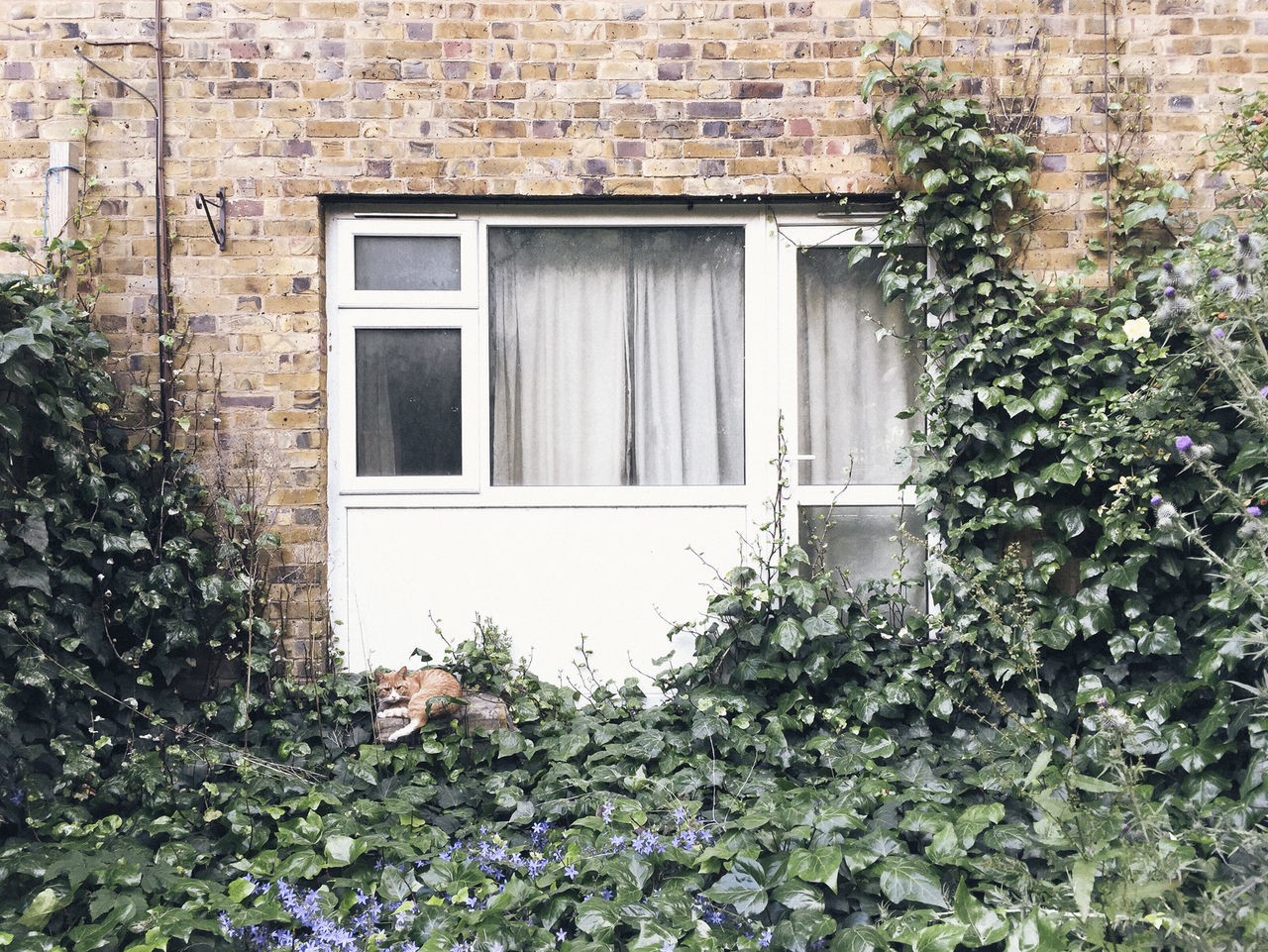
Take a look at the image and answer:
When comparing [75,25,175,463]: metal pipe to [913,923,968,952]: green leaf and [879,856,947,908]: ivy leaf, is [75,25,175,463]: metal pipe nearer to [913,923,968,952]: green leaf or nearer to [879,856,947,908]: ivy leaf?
[879,856,947,908]: ivy leaf

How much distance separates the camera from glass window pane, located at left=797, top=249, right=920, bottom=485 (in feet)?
11.5

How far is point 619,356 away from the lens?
11.6 feet

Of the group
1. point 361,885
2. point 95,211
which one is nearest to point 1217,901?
point 361,885

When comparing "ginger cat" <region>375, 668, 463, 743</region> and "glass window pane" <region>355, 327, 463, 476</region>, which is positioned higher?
"glass window pane" <region>355, 327, 463, 476</region>

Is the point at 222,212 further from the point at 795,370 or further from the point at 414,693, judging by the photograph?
the point at 795,370

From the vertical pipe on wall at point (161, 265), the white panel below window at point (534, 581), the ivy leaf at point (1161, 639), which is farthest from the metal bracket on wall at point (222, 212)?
the ivy leaf at point (1161, 639)

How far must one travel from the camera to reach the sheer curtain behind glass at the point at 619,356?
350 centimetres

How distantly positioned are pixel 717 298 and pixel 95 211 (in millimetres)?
2575

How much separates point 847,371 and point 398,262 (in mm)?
1973

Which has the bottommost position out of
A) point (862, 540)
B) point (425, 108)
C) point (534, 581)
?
point (534, 581)

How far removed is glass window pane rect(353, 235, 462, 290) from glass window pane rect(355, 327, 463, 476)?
0.66 ft

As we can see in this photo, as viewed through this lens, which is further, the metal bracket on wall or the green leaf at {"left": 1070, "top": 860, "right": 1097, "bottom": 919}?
the metal bracket on wall

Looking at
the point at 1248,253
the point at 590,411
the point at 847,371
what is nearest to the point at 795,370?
the point at 847,371

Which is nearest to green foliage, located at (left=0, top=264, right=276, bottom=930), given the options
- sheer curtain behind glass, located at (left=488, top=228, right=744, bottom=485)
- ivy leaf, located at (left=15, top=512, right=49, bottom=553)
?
ivy leaf, located at (left=15, top=512, right=49, bottom=553)
